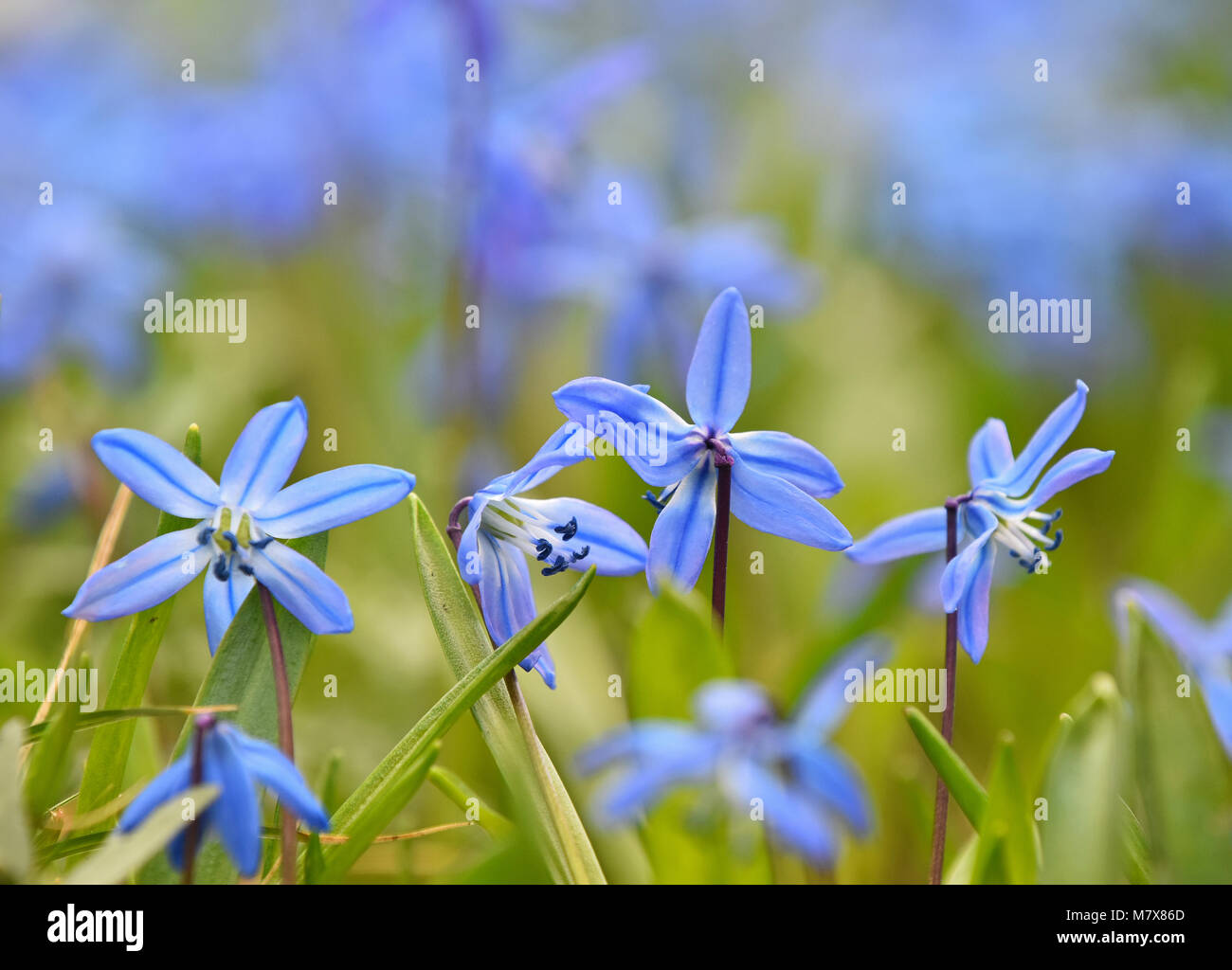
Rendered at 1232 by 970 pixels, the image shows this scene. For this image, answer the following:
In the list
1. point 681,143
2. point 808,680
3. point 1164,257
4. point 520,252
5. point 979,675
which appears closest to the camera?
point 808,680

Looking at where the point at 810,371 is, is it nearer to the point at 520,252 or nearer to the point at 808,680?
the point at 520,252

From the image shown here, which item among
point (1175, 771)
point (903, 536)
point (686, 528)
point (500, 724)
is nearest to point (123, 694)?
point (500, 724)

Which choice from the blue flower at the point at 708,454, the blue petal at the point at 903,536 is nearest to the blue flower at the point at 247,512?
the blue flower at the point at 708,454

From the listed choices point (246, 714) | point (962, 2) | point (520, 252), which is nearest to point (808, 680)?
point (246, 714)

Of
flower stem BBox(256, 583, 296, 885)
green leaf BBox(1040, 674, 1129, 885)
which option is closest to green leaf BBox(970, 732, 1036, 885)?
green leaf BBox(1040, 674, 1129, 885)

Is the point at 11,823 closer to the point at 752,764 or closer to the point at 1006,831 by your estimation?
the point at 752,764

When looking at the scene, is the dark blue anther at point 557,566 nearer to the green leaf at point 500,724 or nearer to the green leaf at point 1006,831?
the green leaf at point 500,724

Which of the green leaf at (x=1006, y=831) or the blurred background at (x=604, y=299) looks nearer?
the green leaf at (x=1006, y=831)

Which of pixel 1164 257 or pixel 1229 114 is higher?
pixel 1229 114
